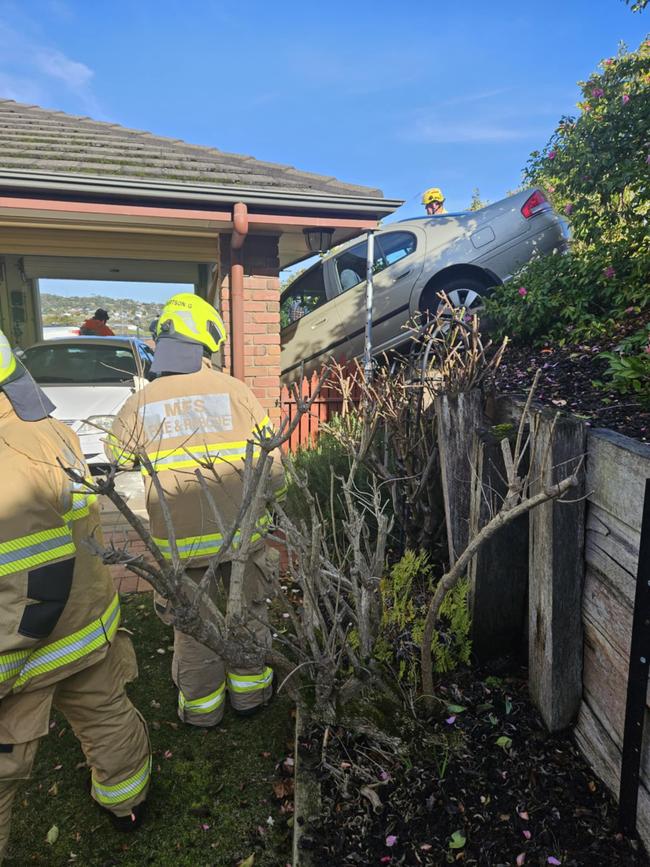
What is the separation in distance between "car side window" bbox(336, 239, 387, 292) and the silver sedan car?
0.01 meters

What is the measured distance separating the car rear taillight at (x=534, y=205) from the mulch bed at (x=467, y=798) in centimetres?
586

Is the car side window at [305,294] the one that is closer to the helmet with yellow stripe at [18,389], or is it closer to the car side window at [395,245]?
the car side window at [395,245]

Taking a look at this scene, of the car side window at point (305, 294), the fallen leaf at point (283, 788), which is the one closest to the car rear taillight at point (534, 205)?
the car side window at point (305, 294)

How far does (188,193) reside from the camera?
541 centimetres

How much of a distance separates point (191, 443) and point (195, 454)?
0.05m

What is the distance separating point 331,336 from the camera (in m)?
6.86

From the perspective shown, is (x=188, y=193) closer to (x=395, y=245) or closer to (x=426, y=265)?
(x=395, y=245)

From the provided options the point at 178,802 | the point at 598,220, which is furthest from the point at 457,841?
the point at 598,220

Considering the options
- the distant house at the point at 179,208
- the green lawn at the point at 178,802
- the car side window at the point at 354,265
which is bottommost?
the green lawn at the point at 178,802

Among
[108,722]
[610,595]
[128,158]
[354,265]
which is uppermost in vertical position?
[128,158]

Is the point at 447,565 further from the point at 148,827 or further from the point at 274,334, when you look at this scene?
the point at 274,334

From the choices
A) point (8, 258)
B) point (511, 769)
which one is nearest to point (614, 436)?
point (511, 769)

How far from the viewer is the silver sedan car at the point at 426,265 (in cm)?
640

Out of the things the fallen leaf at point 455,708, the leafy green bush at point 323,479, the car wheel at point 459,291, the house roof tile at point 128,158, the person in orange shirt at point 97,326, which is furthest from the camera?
the person in orange shirt at point 97,326
